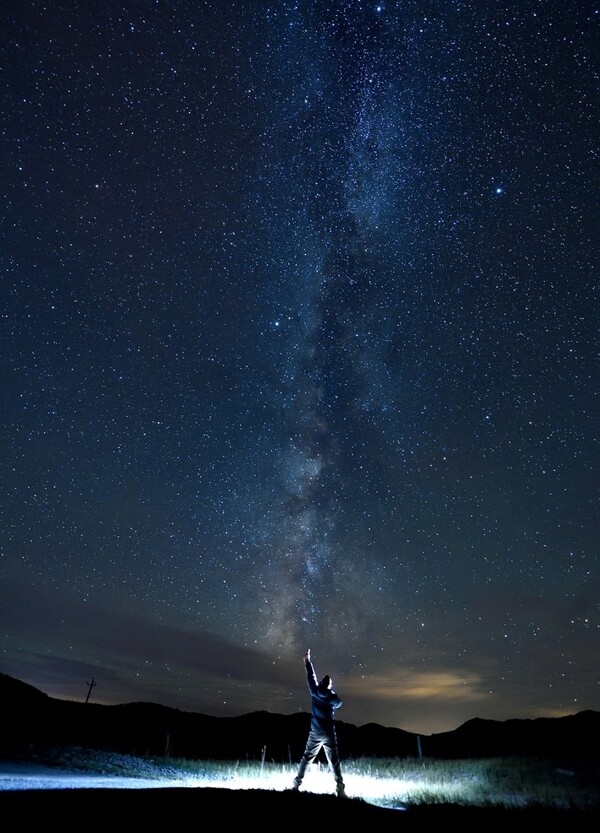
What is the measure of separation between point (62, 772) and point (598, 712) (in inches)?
2558

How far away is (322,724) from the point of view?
7.72m

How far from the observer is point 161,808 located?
4320 millimetres

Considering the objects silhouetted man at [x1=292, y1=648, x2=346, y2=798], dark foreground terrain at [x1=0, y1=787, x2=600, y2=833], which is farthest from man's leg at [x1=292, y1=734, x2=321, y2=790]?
dark foreground terrain at [x1=0, y1=787, x2=600, y2=833]

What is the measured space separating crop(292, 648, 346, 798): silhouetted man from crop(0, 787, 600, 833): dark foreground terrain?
1.70m

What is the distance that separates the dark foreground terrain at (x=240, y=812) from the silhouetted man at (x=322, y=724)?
170 centimetres

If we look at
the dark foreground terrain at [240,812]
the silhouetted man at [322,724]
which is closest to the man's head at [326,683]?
the silhouetted man at [322,724]

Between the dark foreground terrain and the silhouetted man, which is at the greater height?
the silhouetted man

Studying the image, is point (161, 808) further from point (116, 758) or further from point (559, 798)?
point (116, 758)

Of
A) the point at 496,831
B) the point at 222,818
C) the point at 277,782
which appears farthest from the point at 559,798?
the point at 222,818

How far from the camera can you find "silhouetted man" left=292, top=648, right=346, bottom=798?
7.56 metres

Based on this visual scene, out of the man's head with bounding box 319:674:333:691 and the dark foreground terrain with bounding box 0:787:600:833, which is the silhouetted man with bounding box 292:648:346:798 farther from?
the dark foreground terrain with bounding box 0:787:600:833

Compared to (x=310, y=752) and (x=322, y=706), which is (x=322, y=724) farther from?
(x=310, y=752)

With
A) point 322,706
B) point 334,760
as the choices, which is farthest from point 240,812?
point 322,706

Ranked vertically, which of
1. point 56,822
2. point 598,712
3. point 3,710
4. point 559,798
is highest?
point 598,712
